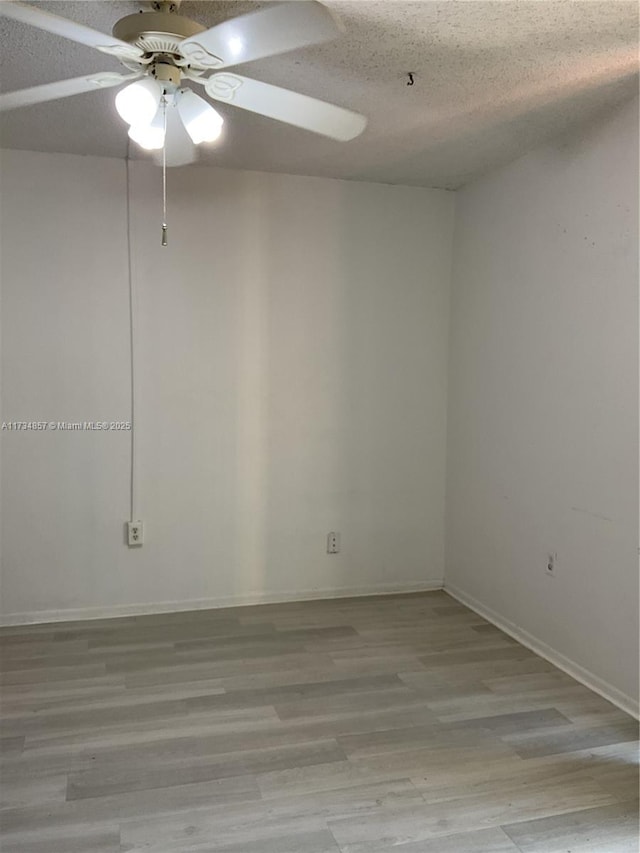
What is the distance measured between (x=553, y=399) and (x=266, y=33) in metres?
1.97

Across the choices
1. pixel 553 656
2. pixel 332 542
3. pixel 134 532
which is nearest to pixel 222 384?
pixel 134 532

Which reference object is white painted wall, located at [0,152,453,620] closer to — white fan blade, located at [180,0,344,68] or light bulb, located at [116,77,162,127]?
light bulb, located at [116,77,162,127]

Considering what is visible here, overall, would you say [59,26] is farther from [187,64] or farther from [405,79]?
[405,79]

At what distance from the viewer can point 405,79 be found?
94.8 inches

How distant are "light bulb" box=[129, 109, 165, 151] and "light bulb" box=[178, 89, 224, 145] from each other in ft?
0.22

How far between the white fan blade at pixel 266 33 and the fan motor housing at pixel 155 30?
0.14ft

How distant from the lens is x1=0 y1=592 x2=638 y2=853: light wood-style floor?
1868 millimetres

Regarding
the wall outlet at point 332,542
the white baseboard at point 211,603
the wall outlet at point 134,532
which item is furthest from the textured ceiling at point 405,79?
the white baseboard at point 211,603

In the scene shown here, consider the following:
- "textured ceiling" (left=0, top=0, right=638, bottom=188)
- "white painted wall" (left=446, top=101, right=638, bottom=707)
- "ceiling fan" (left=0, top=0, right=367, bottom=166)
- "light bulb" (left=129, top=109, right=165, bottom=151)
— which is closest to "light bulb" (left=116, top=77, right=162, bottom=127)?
"ceiling fan" (left=0, top=0, right=367, bottom=166)

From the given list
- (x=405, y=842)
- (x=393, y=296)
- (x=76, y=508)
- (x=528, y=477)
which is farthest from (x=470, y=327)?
(x=405, y=842)

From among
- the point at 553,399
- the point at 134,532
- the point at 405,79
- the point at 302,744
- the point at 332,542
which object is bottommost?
the point at 302,744

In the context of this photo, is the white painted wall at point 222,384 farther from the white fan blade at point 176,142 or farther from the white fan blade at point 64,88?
the white fan blade at point 64,88

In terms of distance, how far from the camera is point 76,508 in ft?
11.1

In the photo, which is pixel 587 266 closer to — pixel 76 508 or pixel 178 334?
pixel 178 334
